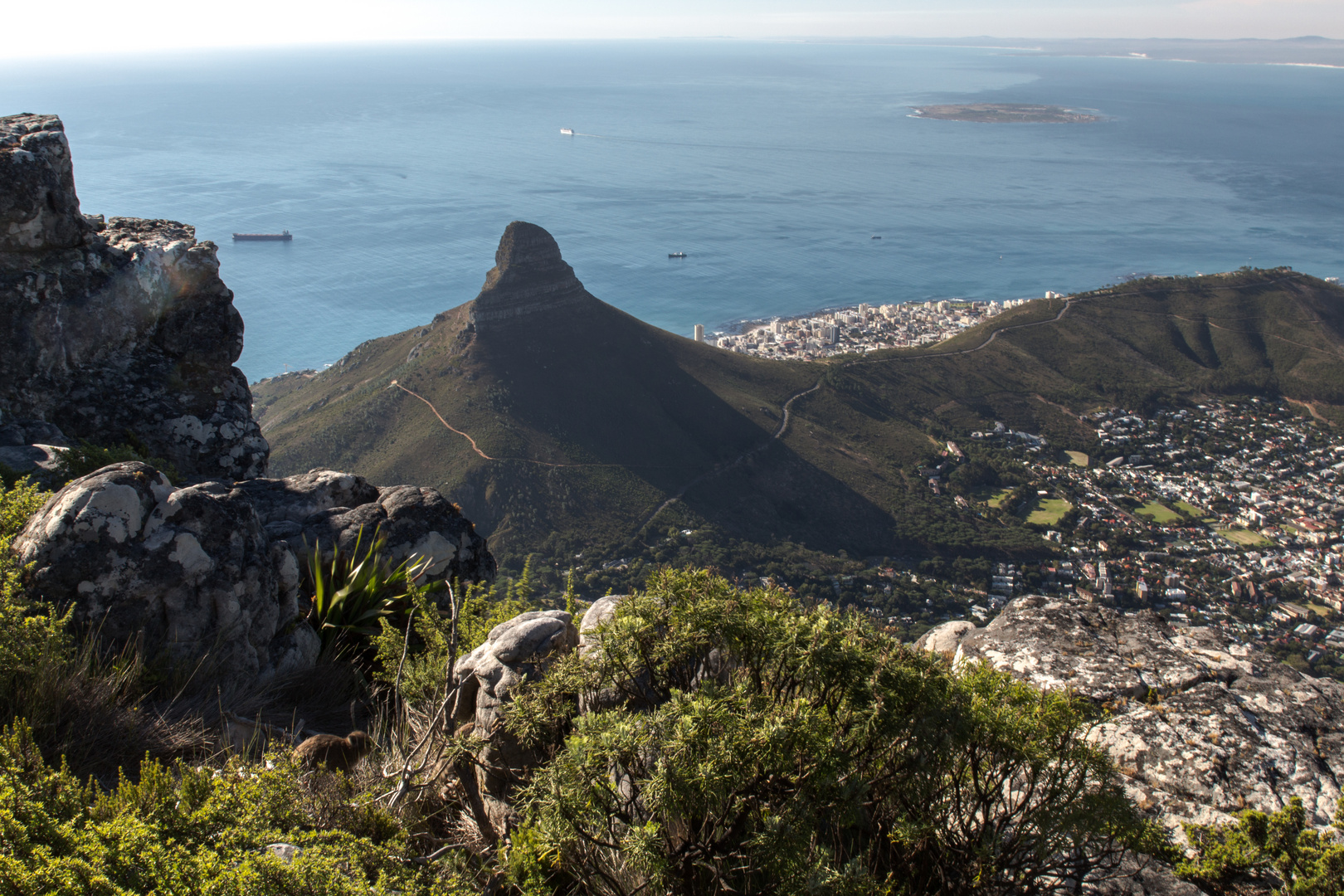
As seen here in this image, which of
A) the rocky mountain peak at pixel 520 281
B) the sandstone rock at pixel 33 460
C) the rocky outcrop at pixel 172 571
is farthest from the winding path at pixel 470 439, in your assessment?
the rocky outcrop at pixel 172 571

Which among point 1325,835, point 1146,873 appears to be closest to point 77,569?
point 1146,873

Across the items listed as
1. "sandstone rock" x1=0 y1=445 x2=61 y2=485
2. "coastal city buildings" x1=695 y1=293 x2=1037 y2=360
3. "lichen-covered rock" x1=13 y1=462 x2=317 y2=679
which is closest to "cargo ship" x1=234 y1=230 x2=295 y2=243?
"coastal city buildings" x1=695 y1=293 x2=1037 y2=360

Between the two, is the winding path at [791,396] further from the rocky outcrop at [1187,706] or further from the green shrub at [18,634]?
the green shrub at [18,634]

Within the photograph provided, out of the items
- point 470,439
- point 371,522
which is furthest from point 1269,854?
point 470,439

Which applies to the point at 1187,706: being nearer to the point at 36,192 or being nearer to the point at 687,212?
the point at 36,192

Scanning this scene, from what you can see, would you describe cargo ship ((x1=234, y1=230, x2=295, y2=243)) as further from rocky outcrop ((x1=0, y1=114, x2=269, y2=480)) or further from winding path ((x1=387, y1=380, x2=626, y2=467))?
rocky outcrop ((x1=0, y1=114, x2=269, y2=480))

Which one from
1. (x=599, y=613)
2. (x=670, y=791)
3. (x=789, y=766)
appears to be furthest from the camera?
(x=599, y=613)

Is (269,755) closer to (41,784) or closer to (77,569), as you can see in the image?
(41,784)
